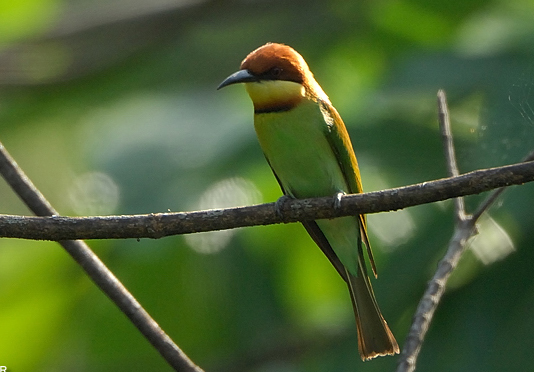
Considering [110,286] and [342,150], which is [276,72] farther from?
[110,286]

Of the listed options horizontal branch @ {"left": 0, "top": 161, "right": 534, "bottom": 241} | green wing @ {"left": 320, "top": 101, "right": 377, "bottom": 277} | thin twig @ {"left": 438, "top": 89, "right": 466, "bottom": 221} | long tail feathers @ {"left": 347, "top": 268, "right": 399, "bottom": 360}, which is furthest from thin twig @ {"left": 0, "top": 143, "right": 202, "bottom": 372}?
green wing @ {"left": 320, "top": 101, "right": 377, "bottom": 277}

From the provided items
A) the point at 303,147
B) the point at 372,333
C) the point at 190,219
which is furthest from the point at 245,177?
the point at 190,219

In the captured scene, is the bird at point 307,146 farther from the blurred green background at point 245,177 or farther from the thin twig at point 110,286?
the thin twig at point 110,286

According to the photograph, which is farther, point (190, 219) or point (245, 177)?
point (245, 177)

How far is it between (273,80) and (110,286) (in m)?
1.21

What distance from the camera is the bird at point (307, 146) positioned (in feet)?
10.5

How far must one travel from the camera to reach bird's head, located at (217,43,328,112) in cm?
323

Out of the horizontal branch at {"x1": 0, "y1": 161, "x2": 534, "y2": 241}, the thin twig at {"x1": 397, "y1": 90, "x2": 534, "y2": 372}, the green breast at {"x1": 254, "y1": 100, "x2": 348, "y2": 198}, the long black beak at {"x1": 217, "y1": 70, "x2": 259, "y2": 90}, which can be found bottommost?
the thin twig at {"x1": 397, "y1": 90, "x2": 534, "y2": 372}

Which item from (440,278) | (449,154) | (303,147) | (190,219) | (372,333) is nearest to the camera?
(190,219)

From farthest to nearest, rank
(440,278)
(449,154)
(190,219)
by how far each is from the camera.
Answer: (449,154), (440,278), (190,219)

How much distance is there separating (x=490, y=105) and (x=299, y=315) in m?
1.53

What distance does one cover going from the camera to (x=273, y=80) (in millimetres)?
3236

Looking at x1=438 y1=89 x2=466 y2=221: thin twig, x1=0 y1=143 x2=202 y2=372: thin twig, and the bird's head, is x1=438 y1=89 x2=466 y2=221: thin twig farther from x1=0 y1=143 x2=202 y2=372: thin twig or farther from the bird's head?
x1=0 y1=143 x2=202 y2=372: thin twig

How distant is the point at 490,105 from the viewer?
3.54m
